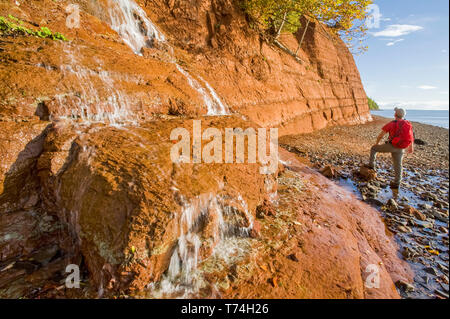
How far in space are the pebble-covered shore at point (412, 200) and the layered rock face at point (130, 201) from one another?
16.4 inches

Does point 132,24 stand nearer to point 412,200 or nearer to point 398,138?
point 398,138

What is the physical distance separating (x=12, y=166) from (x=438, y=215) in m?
9.35

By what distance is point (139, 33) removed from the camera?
24.2ft

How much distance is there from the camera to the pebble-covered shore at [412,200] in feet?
12.1

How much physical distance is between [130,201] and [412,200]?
25.8ft

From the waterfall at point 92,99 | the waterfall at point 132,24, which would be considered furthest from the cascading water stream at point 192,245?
the waterfall at point 132,24

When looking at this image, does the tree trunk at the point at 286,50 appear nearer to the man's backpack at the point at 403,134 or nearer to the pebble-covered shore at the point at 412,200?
the pebble-covered shore at the point at 412,200

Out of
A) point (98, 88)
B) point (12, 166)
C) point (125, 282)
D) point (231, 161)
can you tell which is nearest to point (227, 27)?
point (98, 88)

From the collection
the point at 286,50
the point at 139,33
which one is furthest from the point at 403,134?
the point at 286,50

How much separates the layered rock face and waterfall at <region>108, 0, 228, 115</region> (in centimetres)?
73

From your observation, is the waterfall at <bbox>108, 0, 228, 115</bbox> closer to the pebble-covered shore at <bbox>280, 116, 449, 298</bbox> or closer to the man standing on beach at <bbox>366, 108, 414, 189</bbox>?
the pebble-covered shore at <bbox>280, 116, 449, 298</bbox>

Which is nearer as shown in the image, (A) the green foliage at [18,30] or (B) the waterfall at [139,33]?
(A) the green foliage at [18,30]

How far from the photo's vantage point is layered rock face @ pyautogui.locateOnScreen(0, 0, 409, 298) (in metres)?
2.72
